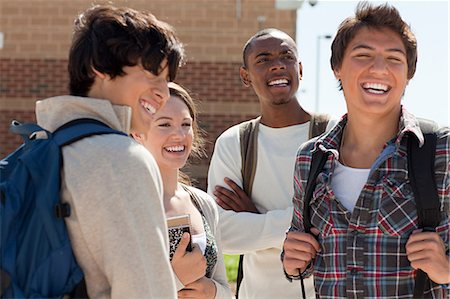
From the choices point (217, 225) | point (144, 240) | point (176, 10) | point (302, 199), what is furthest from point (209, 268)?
point (176, 10)

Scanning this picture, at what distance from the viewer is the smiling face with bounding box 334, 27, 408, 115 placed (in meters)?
2.80

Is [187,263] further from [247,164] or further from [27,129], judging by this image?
[27,129]

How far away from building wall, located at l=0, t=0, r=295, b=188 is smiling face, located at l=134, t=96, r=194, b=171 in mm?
10554

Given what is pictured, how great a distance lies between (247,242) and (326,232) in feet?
2.92

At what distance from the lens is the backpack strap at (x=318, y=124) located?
3.79m

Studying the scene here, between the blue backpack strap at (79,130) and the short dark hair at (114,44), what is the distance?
0.58 feet

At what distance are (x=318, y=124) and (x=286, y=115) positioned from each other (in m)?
0.19

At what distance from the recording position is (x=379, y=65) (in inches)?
110

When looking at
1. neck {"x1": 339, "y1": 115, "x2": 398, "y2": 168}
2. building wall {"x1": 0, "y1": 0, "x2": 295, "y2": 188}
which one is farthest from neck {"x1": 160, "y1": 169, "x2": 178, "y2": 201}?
building wall {"x1": 0, "y1": 0, "x2": 295, "y2": 188}

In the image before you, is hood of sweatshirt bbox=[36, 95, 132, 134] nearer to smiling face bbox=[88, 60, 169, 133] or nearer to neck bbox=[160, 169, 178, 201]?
smiling face bbox=[88, 60, 169, 133]

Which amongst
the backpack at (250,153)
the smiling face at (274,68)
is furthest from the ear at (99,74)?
the smiling face at (274,68)

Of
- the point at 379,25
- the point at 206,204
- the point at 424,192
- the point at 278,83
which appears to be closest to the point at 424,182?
the point at 424,192

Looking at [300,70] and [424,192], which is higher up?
[300,70]

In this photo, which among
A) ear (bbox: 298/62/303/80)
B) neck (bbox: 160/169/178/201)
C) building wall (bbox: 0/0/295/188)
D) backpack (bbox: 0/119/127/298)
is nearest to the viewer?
backpack (bbox: 0/119/127/298)
